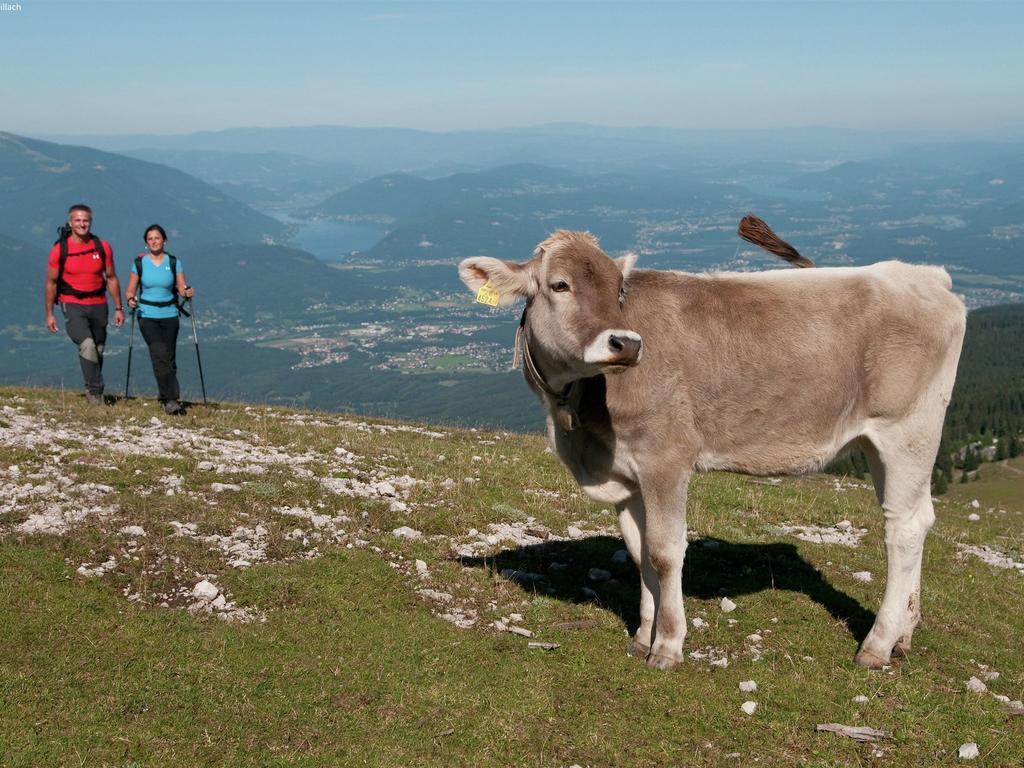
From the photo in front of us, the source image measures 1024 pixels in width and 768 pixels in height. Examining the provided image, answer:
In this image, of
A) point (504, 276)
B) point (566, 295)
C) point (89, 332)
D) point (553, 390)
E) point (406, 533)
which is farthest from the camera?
point (89, 332)

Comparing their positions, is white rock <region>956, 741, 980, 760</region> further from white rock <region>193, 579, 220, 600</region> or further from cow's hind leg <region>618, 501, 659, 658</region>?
white rock <region>193, 579, 220, 600</region>

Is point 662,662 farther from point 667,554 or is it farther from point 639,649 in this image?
point 667,554

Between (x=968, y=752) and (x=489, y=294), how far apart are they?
17.8 ft

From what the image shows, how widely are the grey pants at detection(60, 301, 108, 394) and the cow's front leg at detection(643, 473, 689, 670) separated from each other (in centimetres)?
1309

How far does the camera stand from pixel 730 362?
8453mm

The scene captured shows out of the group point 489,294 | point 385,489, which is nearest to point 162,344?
point 385,489

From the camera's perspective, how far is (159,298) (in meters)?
17.2

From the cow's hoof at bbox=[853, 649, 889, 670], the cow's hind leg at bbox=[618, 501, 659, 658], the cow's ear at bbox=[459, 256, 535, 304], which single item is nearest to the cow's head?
the cow's ear at bbox=[459, 256, 535, 304]

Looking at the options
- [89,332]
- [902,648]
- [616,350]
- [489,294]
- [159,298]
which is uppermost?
[489,294]

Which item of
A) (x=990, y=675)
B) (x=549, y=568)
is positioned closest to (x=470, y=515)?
(x=549, y=568)

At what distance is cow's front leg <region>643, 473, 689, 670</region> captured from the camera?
8039 millimetres

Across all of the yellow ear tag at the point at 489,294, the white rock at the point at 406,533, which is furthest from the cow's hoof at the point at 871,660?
the white rock at the point at 406,533

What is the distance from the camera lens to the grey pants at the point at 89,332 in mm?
17172

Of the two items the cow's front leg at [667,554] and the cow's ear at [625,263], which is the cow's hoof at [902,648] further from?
the cow's ear at [625,263]
